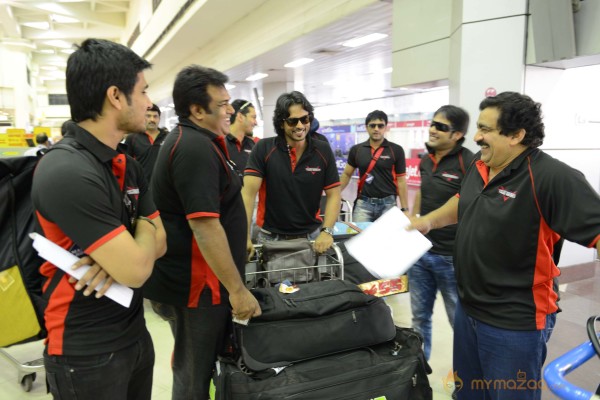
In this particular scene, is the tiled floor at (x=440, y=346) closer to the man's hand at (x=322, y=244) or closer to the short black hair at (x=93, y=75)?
the man's hand at (x=322, y=244)

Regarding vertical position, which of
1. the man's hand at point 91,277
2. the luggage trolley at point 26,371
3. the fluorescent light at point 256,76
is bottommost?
the luggage trolley at point 26,371

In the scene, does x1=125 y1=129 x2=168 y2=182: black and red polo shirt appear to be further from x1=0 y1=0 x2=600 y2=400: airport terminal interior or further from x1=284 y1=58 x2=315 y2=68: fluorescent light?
x1=284 y1=58 x2=315 y2=68: fluorescent light

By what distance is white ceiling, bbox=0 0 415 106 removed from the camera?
298 inches

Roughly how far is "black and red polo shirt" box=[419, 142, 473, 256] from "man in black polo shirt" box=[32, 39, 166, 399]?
6.55ft

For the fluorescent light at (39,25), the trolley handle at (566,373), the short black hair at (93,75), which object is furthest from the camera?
the fluorescent light at (39,25)

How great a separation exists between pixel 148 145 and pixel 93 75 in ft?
11.0

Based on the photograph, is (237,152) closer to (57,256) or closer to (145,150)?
(145,150)

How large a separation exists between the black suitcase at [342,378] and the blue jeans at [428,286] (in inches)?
43.8

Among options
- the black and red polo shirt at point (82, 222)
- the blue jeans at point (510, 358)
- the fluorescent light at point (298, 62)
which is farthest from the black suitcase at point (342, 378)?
the fluorescent light at point (298, 62)

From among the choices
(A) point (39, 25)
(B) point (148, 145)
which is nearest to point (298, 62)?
(B) point (148, 145)

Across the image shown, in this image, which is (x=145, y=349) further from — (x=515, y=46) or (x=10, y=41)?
(x=10, y=41)

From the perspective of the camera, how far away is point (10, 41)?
66.6ft

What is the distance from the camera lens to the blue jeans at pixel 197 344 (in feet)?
5.79

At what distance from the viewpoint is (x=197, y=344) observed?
177cm
